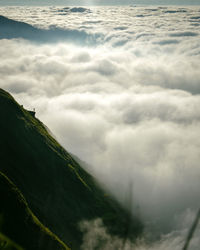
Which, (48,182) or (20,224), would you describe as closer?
(20,224)

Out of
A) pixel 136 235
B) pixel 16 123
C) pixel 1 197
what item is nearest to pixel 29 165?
pixel 16 123

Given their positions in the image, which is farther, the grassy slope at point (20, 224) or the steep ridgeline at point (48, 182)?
the steep ridgeline at point (48, 182)

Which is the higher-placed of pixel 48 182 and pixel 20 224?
pixel 20 224

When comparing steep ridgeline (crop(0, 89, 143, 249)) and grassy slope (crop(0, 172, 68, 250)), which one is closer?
grassy slope (crop(0, 172, 68, 250))

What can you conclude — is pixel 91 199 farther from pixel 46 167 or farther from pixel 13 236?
pixel 13 236
